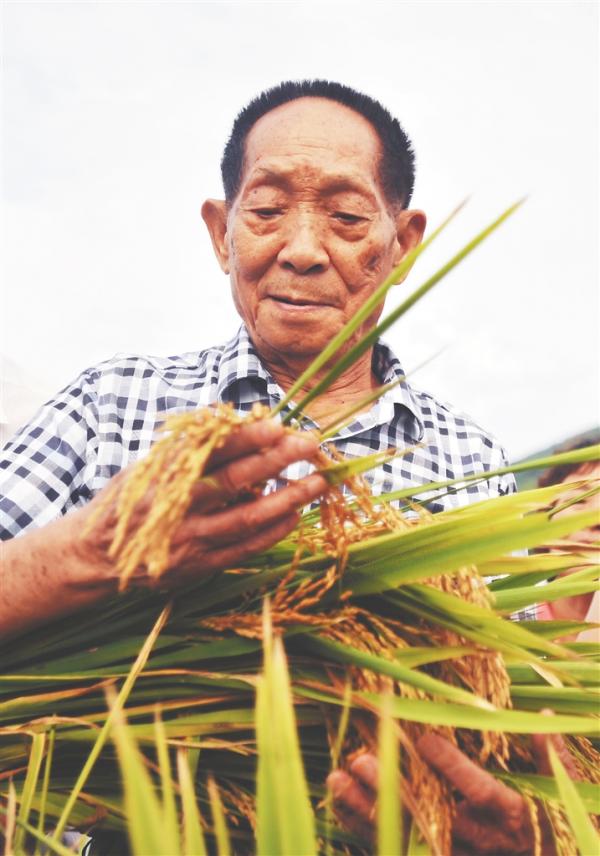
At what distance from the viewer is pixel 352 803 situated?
887mm

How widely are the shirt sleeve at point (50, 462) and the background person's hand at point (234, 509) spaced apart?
33.6 inches

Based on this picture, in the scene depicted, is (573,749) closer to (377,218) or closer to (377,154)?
(377,218)

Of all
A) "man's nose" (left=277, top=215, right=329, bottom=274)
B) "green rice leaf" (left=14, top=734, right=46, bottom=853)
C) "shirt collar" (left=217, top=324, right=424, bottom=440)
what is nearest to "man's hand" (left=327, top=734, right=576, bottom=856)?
"green rice leaf" (left=14, top=734, right=46, bottom=853)

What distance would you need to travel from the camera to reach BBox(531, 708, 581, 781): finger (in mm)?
931

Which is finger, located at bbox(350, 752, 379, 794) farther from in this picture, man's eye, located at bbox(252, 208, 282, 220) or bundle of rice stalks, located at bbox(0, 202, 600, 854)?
man's eye, located at bbox(252, 208, 282, 220)

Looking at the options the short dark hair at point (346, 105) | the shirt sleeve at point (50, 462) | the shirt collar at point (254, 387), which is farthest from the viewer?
the short dark hair at point (346, 105)

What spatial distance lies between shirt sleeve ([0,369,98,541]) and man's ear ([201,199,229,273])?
64 centimetres

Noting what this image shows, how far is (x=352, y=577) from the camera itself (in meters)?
0.93

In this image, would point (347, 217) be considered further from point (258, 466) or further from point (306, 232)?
point (258, 466)

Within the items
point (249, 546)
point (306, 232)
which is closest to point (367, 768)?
point (249, 546)

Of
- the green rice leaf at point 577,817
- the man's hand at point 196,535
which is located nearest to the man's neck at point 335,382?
the man's hand at point 196,535

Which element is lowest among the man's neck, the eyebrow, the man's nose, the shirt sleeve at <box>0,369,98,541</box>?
the shirt sleeve at <box>0,369,98,541</box>

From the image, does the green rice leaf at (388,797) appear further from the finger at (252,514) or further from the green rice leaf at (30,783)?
the green rice leaf at (30,783)

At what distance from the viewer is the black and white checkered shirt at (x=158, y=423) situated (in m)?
1.71
